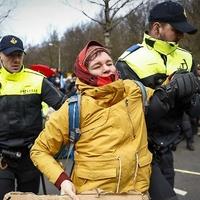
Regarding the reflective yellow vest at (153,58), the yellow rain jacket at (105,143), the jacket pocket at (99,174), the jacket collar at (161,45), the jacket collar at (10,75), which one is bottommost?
the jacket pocket at (99,174)

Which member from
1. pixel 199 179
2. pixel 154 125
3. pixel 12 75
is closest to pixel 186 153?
pixel 199 179

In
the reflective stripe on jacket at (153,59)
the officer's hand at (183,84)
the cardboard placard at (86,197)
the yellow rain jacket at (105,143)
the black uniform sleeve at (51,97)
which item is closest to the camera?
the cardboard placard at (86,197)

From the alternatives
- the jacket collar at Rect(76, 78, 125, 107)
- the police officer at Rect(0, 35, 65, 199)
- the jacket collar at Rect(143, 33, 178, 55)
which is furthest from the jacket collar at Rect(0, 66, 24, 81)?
the jacket collar at Rect(76, 78, 125, 107)

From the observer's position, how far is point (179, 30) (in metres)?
3.44

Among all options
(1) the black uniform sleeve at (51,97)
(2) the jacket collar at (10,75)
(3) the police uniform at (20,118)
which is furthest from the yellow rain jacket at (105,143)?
(2) the jacket collar at (10,75)

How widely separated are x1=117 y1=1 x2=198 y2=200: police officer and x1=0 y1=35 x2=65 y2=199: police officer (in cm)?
119

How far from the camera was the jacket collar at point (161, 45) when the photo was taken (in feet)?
11.5

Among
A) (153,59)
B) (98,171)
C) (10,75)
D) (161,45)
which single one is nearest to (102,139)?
(98,171)

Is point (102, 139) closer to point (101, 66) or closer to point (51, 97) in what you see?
point (101, 66)

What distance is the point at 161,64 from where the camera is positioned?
3.49 meters

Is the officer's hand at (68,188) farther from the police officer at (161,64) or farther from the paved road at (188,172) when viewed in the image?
the paved road at (188,172)

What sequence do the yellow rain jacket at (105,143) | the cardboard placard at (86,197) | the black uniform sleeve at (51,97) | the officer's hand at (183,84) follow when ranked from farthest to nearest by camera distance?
the black uniform sleeve at (51,97) → the officer's hand at (183,84) → the yellow rain jacket at (105,143) → the cardboard placard at (86,197)

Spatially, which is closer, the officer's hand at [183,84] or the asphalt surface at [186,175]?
the officer's hand at [183,84]

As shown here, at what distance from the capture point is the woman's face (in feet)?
9.80
